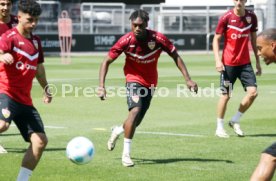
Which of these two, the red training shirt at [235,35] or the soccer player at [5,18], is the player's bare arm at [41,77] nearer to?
the soccer player at [5,18]

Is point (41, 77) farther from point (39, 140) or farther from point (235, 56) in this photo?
point (235, 56)

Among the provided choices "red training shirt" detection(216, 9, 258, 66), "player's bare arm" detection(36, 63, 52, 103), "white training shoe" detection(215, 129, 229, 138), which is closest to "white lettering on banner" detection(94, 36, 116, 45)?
"red training shirt" detection(216, 9, 258, 66)

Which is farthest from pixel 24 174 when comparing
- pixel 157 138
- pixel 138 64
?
pixel 157 138

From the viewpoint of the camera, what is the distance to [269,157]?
27.2 ft

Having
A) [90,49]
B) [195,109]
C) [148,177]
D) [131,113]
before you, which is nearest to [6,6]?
[131,113]

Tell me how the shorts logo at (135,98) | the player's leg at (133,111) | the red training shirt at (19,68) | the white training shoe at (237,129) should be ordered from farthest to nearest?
the white training shoe at (237,129) → the shorts logo at (135,98) → the player's leg at (133,111) → the red training shirt at (19,68)

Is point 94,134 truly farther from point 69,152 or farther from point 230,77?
point 69,152

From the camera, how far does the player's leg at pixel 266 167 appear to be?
8195mm

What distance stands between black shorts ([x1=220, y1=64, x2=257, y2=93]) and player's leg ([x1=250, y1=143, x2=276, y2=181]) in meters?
6.24

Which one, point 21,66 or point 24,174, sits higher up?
point 21,66

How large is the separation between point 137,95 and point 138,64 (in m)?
0.46

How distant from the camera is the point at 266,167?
823cm

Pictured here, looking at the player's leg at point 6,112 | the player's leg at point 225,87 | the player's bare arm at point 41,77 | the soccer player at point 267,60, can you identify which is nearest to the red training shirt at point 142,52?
the player's bare arm at point 41,77

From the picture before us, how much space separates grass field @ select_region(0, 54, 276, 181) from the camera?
1080 cm
